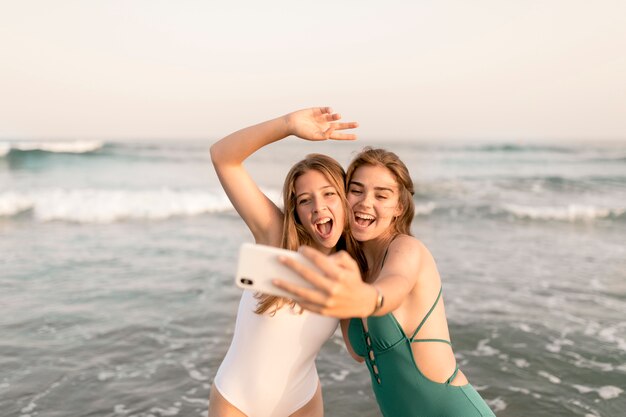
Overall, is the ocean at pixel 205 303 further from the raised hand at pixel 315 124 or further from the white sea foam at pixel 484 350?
the raised hand at pixel 315 124

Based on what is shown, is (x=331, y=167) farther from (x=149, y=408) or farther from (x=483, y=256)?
(x=483, y=256)

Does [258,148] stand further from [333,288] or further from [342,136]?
[333,288]

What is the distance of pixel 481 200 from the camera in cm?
2131

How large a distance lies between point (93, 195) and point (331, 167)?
19.0 metres

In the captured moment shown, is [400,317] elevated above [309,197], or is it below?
below

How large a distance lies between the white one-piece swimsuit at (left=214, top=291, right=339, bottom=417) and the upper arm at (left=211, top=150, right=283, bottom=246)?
36 centimetres

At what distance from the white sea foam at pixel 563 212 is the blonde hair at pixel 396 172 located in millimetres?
16033

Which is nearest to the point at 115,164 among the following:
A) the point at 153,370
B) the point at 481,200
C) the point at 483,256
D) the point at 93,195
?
the point at 93,195

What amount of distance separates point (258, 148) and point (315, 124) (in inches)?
13.2

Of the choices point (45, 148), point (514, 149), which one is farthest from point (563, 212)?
point (45, 148)

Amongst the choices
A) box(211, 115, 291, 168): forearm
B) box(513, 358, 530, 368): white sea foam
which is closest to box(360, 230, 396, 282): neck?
box(211, 115, 291, 168): forearm

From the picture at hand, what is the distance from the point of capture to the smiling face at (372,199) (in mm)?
3143

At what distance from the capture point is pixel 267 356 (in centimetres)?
300

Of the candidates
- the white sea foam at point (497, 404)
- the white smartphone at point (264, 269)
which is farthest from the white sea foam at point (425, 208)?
the white smartphone at point (264, 269)
